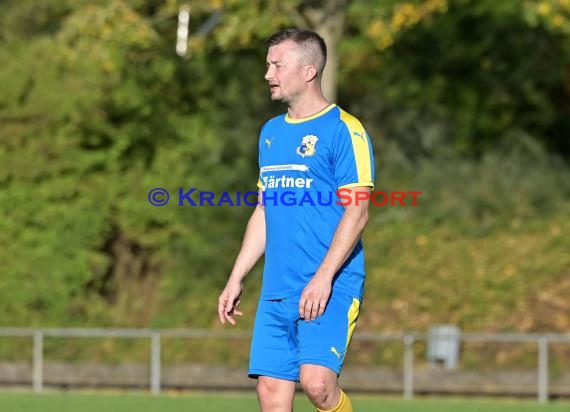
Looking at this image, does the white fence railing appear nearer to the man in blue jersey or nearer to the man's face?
the man in blue jersey

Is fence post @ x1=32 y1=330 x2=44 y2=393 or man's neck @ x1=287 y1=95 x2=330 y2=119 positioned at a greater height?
man's neck @ x1=287 y1=95 x2=330 y2=119

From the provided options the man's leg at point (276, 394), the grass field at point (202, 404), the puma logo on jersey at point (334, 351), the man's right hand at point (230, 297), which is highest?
the man's right hand at point (230, 297)

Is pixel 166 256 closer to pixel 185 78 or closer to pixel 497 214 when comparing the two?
pixel 185 78

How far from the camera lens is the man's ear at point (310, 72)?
253 inches

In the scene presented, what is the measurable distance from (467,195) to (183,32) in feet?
15.9

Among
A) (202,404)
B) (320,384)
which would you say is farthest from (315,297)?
(202,404)

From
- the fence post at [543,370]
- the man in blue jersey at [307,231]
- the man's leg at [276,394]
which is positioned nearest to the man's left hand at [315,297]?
the man in blue jersey at [307,231]

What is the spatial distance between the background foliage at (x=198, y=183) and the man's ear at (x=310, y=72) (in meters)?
11.5

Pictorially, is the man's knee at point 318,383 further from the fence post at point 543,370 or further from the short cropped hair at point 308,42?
the fence post at point 543,370

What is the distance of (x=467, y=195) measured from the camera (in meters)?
20.0

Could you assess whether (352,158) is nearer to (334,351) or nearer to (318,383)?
(334,351)

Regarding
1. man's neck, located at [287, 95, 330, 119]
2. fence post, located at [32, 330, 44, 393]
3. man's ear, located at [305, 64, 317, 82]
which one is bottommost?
fence post, located at [32, 330, 44, 393]

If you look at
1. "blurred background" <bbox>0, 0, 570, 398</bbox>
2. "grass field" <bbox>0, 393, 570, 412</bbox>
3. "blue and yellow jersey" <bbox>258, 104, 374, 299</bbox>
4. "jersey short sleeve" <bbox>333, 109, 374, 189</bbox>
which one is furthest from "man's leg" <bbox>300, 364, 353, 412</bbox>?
"blurred background" <bbox>0, 0, 570, 398</bbox>

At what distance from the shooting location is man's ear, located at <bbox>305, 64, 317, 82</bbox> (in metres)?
6.44
